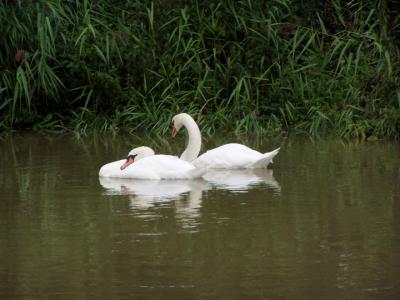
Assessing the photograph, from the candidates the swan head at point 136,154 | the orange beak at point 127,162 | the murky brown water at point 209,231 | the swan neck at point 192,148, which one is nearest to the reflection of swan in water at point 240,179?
the murky brown water at point 209,231

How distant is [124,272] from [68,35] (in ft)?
32.0

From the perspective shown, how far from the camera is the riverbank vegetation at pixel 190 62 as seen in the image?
1625 centimetres

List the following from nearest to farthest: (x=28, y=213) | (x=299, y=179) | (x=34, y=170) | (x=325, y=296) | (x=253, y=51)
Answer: (x=325, y=296), (x=28, y=213), (x=299, y=179), (x=34, y=170), (x=253, y=51)

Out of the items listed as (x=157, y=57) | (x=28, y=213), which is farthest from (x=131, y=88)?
(x=28, y=213)

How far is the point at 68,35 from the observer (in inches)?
683

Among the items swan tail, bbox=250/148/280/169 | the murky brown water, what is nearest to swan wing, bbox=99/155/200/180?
the murky brown water

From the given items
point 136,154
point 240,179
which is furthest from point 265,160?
point 136,154

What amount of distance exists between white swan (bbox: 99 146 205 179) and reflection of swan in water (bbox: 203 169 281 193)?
0.24 metres

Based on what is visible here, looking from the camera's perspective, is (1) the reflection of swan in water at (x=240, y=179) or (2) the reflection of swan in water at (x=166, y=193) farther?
(1) the reflection of swan in water at (x=240, y=179)

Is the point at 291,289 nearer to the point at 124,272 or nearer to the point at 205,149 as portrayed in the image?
the point at 124,272

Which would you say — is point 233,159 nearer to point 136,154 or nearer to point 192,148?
point 192,148

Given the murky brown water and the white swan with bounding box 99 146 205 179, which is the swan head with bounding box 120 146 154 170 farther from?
the murky brown water

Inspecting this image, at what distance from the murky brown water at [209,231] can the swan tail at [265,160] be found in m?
0.12

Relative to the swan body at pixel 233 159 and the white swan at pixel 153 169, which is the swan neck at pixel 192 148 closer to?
the swan body at pixel 233 159
